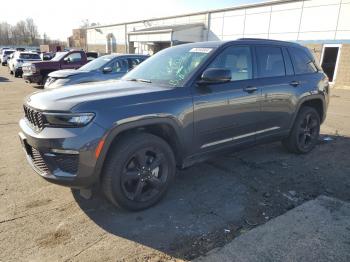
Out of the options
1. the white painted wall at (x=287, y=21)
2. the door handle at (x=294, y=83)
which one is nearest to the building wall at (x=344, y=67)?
the white painted wall at (x=287, y=21)

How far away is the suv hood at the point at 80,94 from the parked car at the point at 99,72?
578 cm

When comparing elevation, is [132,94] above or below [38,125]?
above

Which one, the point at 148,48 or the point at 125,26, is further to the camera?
the point at 125,26

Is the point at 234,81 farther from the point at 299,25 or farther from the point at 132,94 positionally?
the point at 299,25

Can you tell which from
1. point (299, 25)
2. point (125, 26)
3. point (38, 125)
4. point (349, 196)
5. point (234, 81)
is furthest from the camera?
point (125, 26)

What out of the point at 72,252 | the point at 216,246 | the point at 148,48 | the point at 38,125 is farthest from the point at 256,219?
the point at 148,48

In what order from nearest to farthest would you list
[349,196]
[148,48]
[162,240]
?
[162,240] < [349,196] < [148,48]

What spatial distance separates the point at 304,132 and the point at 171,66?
286 cm

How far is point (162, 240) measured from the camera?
9.79ft

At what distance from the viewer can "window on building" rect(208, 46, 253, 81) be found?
4.09 m

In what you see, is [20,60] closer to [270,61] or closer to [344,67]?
[270,61]

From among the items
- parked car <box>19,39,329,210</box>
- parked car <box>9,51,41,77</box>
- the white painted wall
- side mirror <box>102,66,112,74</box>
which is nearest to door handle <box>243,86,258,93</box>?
parked car <box>19,39,329,210</box>

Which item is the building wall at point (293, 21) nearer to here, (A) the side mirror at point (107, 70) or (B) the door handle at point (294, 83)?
(A) the side mirror at point (107, 70)

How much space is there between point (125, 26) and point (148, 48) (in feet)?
33.9
